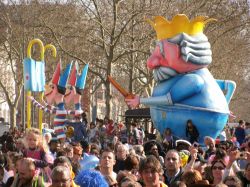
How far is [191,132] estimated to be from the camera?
19.2 metres

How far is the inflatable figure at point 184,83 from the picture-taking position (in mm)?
19219

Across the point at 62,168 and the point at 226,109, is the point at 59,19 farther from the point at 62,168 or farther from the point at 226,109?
the point at 62,168

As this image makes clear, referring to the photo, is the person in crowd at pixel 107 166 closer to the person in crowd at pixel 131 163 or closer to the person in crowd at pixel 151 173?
the person in crowd at pixel 131 163

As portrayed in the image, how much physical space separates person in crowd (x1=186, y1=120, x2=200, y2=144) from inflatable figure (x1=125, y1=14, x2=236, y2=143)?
103 mm

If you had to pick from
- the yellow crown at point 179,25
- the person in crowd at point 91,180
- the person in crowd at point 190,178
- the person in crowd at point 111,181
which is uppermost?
the yellow crown at point 179,25

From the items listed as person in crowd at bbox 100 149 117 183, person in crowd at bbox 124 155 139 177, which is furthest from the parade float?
person in crowd at bbox 100 149 117 183

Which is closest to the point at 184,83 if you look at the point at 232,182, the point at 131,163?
the point at 131,163

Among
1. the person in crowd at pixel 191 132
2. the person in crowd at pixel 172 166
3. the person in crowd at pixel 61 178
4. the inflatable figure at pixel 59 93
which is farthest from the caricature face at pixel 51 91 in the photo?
the person in crowd at pixel 61 178

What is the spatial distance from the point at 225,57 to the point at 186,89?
21780 mm

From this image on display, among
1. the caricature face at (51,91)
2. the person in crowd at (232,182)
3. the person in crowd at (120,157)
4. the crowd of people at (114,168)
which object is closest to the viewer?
the crowd of people at (114,168)

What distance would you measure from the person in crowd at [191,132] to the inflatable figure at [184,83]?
0.10m

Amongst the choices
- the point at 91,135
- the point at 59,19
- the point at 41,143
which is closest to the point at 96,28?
the point at 59,19

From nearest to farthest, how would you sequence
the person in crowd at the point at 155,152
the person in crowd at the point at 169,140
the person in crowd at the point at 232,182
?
the person in crowd at the point at 232,182 < the person in crowd at the point at 155,152 < the person in crowd at the point at 169,140

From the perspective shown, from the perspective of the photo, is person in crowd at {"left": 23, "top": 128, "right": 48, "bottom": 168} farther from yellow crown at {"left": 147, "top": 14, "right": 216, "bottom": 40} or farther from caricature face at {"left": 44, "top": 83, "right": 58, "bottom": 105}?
caricature face at {"left": 44, "top": 83, "right": 58, "bottom": 105}
